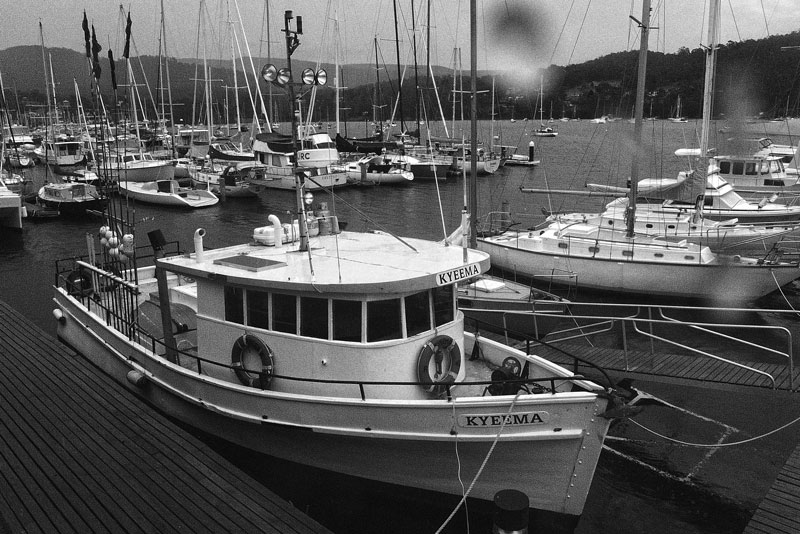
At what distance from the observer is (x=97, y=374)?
39.1ft

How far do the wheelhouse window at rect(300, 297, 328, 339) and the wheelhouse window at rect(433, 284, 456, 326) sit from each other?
1783 millimetres

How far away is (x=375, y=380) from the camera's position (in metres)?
9.73

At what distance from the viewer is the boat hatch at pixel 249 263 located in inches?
415

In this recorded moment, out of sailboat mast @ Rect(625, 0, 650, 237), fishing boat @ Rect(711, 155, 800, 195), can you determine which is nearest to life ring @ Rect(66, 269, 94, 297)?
sailboat mast @ Rect(625, 0, 650, 237)

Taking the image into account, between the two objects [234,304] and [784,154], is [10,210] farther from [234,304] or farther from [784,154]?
[784,154]

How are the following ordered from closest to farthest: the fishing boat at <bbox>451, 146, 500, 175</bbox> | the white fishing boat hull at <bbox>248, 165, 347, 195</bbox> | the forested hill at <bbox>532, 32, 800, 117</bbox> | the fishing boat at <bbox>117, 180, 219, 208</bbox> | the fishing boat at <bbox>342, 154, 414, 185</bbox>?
1. the forested hill at <bbox>532, 32, 800, 117</bbox>
2. the fishing boat at <bbox>117, 180, 219, 208</bbox>
3. the white fishing boat hull at <bbox>248, 165, 347, 195</bbox>
4. the fishing boat at <bbox>342, 154, 414, 185</bbox>
5. the fishing boat at <bbox>451, 146, 500, 175</bbox>

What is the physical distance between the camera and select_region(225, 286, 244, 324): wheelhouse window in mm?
10609

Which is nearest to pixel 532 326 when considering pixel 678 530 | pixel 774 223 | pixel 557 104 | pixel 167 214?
pixel 678 530

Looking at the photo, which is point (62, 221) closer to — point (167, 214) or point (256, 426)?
point (167, 214)

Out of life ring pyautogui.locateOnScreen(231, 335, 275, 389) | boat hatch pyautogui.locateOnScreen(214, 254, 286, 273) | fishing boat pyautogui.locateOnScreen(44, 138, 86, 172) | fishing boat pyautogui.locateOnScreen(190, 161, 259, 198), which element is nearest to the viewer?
life ring pyautogui.locateOnScreen(231, 335, 275, 389)

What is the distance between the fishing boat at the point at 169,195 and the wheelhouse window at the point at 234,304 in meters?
37.2

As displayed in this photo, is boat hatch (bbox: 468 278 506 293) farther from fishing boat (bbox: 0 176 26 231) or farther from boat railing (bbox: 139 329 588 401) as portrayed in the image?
fishing boat (bbox: 0 176 26 231)

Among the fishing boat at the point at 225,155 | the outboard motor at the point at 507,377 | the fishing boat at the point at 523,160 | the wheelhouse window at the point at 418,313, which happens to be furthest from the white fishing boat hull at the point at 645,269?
the fishing boat at the point at 523,160

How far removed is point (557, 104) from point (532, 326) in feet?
576
